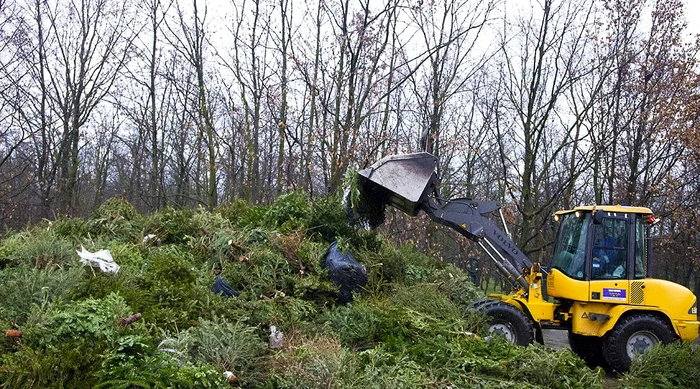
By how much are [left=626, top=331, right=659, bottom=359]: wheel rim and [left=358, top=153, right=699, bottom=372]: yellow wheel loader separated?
0.01 m

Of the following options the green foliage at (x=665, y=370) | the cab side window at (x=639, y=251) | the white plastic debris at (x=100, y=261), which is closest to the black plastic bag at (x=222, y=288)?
the white plastic debris at (x=100, y=261)

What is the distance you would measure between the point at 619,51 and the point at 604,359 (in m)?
11.9

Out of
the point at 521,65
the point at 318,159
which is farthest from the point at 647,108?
the point at 318,159

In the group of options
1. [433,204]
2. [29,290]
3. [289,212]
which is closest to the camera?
[29,290]

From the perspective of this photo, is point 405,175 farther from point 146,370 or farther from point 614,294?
point 146,370

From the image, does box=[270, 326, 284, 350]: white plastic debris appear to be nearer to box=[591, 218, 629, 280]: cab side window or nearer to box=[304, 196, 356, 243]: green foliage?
box=[304, 196, 356, 243]: green foliage

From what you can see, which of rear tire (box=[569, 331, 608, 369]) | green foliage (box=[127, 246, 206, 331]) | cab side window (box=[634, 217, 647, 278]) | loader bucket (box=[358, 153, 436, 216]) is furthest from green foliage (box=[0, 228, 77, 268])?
cab side window (box=[634, 217, 647, 278])

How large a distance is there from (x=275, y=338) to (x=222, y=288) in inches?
45.6

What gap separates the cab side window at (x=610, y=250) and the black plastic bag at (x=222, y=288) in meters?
4.68

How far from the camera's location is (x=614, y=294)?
7.45 meters

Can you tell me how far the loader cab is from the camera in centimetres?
751

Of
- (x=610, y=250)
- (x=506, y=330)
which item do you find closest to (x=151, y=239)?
(x=506, y=330)

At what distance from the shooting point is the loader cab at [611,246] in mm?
7508

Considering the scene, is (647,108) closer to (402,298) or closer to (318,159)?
(318,159)
